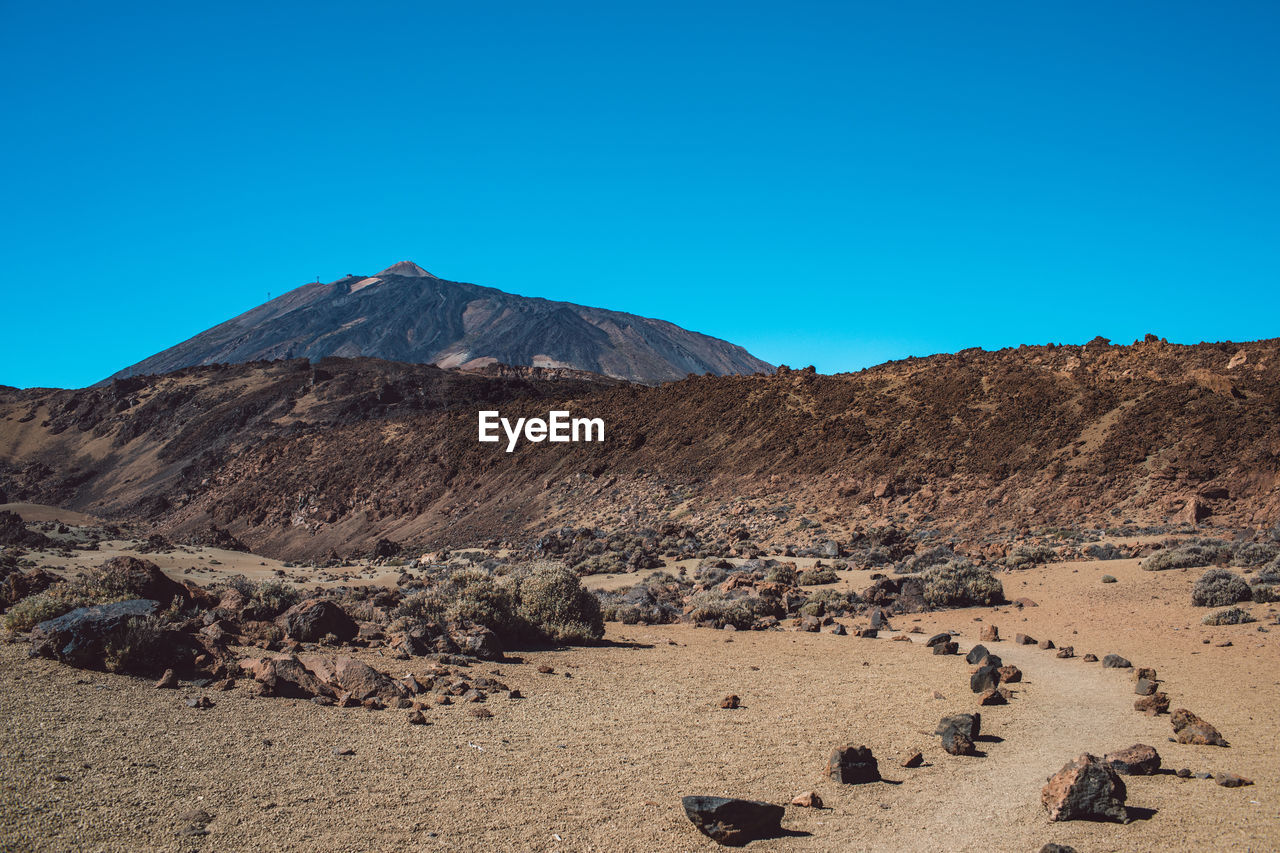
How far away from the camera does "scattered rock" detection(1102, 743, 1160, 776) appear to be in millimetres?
5641

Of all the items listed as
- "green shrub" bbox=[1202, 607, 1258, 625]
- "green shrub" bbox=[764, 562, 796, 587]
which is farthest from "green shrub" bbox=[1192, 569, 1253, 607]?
"green shrub" bbox=[764, 562, 796, 587]

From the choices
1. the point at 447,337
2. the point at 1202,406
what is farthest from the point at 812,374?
the point at 447,337

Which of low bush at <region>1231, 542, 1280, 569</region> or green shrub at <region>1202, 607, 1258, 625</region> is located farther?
low bush at <region>1231, 542, 1280, 569</region>

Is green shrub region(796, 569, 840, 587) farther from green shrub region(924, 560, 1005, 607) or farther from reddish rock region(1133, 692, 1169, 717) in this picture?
reddish rock region(1133, 692, 1169, 717)

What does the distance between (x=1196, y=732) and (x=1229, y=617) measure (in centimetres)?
511

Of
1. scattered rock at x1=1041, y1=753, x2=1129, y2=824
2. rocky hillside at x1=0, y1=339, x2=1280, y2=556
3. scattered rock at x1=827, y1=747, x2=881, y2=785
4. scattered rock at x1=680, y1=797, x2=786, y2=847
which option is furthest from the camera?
rocky hillside at x1=0, y1=339, x2=1280, y2=556

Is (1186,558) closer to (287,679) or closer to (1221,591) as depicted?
(1221,591)

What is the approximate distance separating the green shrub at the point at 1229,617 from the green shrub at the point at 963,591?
340 cm

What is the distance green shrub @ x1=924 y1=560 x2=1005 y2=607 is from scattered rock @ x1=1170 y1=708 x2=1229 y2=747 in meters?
7.04

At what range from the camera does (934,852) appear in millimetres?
4621

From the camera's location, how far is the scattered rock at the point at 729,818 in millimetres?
4629

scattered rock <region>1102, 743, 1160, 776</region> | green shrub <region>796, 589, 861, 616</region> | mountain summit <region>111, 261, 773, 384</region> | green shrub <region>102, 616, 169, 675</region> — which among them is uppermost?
mountain summit <region>111, 261, 773, 384</region>

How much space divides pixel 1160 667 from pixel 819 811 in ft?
19.5

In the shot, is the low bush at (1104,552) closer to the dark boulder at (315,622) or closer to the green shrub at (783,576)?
the green shrub at (783,576)
